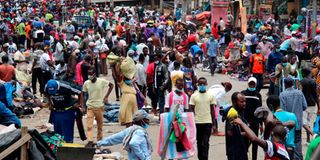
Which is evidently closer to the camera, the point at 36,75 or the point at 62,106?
the point at 62,106

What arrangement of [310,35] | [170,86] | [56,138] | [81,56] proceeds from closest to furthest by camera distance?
[56,138], [170,86], [81,56], [310,35]

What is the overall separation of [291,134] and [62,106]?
3.79 metres

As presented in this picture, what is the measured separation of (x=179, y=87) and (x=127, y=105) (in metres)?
1.31

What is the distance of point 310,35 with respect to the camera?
1014 inches

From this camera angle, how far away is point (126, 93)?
13484mm

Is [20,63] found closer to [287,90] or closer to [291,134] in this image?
[287,90]

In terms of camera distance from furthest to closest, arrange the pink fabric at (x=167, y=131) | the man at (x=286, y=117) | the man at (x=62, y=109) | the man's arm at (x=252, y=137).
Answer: the man at (x=62, y=109) < the pink fabric at (x=167, y=131) < the man at (x=286, y=117) < the man's arm at (x=252, y=137)

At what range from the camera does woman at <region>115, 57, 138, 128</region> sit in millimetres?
13266

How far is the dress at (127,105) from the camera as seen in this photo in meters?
13.2

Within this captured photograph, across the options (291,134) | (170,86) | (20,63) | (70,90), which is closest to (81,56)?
(20,63)

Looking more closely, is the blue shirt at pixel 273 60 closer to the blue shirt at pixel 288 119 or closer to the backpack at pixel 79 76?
the backpack at pixel 79 76

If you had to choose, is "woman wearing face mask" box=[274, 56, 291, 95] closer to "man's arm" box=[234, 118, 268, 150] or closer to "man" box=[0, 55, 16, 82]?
"man" box=[0, 55, 16, 82]

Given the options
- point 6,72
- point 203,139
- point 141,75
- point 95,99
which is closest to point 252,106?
point 203,139

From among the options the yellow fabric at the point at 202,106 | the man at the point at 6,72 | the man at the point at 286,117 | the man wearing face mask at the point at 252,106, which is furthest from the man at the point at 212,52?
the man at the point at 286,117
